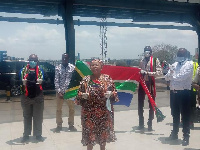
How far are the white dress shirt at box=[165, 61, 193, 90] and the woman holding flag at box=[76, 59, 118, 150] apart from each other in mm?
1818

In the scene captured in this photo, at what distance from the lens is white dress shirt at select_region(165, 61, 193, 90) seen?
5591mm

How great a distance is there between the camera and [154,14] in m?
14.0

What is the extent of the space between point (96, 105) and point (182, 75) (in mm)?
2165

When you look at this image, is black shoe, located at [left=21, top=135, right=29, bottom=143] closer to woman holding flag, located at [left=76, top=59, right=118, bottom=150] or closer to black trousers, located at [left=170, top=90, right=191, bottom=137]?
woman holding flag, located at [left=76, top=59, right=118, bottom=150]

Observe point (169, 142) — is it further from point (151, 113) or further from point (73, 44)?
point (73, 44)

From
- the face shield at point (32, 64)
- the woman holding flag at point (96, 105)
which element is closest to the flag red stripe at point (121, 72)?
the face shield at point (32, 64)

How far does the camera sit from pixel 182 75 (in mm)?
5613

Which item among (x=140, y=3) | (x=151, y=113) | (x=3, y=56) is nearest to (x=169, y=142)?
(x=151, y=113)

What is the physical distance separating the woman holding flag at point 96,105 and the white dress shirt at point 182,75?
1818 mm

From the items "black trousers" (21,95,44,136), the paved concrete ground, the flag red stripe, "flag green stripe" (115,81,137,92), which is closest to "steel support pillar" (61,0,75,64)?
the paved concrete ground

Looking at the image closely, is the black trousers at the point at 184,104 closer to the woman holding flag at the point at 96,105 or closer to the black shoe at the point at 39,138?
the woman holding flag at the point at 96,105

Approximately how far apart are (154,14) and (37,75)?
957 cm

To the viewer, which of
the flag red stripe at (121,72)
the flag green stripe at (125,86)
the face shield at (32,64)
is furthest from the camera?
the flag red stripe at (121,72)

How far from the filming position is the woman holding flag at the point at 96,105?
443cm
